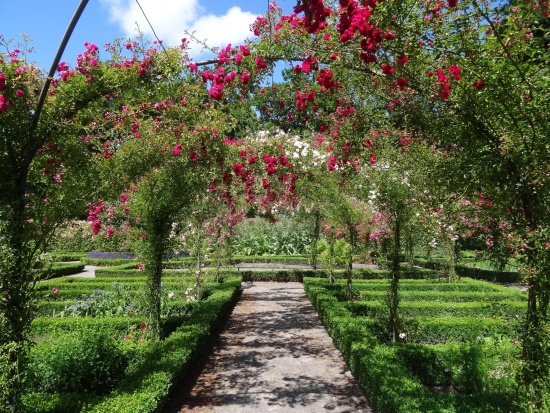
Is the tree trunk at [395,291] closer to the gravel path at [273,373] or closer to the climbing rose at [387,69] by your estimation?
the gravel path at [273,373]

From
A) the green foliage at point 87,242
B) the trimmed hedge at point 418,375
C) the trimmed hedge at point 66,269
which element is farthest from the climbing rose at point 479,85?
the green foliage at point 87,242

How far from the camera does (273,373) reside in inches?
228

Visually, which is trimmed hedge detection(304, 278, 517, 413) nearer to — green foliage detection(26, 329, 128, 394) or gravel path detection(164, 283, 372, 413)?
gravel path detection(164, 283, 372, 413)

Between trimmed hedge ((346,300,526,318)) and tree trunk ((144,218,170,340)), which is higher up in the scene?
tree trunk ((144,218,170,340))

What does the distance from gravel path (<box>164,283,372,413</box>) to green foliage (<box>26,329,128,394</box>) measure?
35.7 inches

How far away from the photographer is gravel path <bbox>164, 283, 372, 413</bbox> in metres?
4.82

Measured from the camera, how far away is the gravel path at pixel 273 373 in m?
4.82

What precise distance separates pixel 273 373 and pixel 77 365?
258cm

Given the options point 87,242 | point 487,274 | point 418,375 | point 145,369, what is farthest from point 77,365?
point 87,242

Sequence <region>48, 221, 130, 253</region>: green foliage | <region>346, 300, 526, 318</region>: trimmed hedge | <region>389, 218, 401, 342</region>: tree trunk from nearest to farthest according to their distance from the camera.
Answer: <region>389, 218, 401, 342</region>: tree trunk → <region>346, 300, 526, 318</region>: trimmed hedge → <region>48, 221, 130, 253</region>: green foliage

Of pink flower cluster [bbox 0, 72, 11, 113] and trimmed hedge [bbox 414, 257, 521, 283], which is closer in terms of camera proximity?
pink flower cluster [bbox 0, 72, 11, 113]

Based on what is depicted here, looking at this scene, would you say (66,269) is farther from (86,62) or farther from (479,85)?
(479,85)

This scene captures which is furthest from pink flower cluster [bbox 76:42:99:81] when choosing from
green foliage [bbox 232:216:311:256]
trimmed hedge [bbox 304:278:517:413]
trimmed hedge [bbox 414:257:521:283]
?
green foliage [bbox 232:216:311:256]

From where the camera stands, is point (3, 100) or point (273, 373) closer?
point (3, 100)
